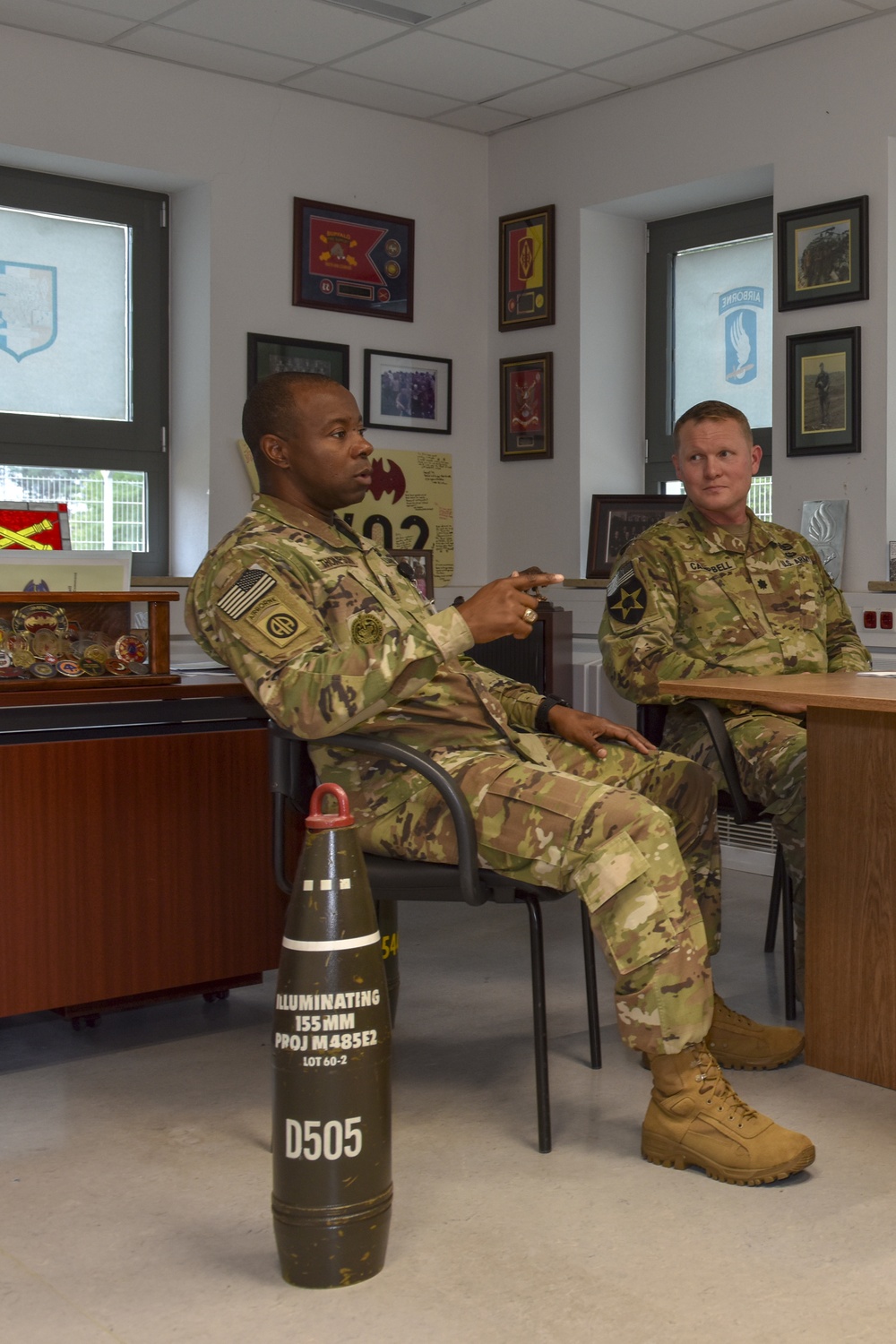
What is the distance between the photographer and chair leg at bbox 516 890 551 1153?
220cm

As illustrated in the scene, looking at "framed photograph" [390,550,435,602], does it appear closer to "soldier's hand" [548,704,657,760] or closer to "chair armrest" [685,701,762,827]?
"chair armrest" [685,701,762,827]

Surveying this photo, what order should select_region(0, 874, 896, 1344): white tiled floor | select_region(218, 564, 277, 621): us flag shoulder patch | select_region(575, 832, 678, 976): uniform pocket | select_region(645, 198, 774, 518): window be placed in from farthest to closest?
1. select_region(645, 198, 774, 518): window
2. select_region(218, 564, 277, 621): us flag shoulder patch
3. select_region(575, 832, 678, 976): uniform pocket
4. select_region(0, 874, 896, 1344): white tiled floor

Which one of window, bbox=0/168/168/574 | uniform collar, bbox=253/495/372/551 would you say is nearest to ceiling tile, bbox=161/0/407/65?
window, bbox=0/168/168/574

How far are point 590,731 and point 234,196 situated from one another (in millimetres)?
2829

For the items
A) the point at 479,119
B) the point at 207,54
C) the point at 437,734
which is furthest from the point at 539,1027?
the point at 479,119

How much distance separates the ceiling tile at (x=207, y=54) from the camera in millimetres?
4297

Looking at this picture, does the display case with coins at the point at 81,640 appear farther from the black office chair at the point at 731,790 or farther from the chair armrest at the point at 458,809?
the black office chair at the point at 731,790

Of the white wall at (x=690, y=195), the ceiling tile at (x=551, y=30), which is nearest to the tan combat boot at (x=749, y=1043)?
the white wall at (x=690, y=195)

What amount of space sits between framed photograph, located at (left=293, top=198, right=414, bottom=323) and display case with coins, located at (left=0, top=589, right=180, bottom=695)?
238cm

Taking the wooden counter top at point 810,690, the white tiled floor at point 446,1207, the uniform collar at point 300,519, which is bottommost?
the white tiled floor at point 446,1207

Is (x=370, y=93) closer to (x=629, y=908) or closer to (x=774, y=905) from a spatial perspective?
(x=774, y=905)

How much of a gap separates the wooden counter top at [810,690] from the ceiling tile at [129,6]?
2.71 meters

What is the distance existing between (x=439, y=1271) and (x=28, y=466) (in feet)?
11.0

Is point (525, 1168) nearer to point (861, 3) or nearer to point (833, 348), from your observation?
point (833, 348)
